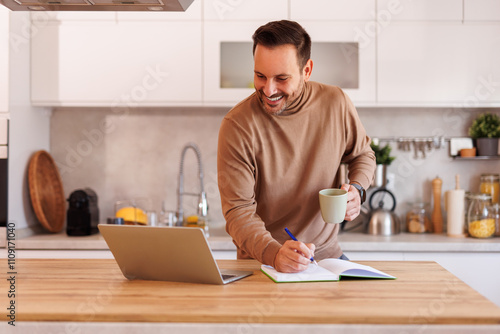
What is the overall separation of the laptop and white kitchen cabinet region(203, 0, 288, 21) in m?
1.90

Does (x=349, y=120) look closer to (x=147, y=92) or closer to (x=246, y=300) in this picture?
(x=246, y=300)

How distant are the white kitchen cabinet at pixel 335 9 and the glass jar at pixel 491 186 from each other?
47.6 inches

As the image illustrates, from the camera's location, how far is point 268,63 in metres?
1.76

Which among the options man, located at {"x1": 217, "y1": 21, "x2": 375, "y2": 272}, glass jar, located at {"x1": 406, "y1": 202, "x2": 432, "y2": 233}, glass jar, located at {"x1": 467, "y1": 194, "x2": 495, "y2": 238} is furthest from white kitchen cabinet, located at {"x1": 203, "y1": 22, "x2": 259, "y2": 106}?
glass jar, located at {"x1": 467, "y1": 194, "x2": 495, "y2": 238}

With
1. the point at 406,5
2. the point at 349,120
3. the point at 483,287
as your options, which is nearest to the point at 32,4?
the point at 349,120

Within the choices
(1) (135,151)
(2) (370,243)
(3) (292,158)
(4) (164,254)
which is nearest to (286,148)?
(3) (292,158)

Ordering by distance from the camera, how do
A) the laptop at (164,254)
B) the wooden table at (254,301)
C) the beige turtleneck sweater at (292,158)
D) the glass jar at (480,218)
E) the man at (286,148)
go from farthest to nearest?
the glass jar at (480,218) → the beige turtleneck sweater at (292,158) → the man at (286,148) → the laptop at (164,254) → the wooden table at (254,301)

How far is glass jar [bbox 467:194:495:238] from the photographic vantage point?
300 centimetres

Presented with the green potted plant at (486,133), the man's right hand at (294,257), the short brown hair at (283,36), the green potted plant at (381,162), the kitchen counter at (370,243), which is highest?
the short brown hair at (283,36)

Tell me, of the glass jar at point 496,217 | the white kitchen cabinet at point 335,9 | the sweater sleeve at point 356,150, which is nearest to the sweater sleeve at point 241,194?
the sweater sleeve at point 356,150

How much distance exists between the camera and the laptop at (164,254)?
1.38 meters

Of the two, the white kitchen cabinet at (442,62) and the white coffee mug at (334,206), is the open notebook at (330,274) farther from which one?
the white kitchen cabinet at (442,62)

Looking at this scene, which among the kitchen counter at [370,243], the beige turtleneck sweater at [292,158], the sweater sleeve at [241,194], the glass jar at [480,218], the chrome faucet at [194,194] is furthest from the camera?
the chrome faucet at [194,194]

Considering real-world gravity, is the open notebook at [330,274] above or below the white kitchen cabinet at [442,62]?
below
